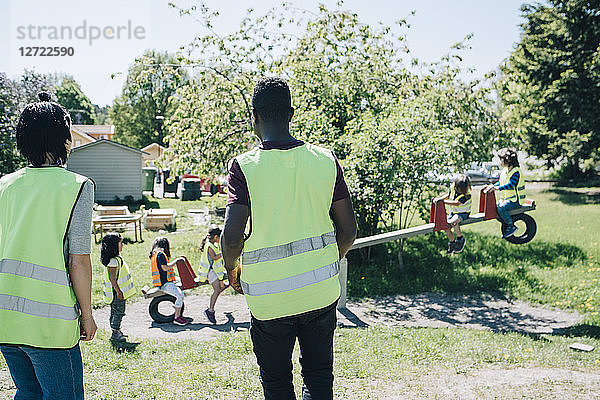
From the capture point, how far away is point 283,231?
2.73m

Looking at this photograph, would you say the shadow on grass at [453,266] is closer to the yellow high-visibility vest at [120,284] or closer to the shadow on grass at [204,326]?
the shadow on grass at [204,326]

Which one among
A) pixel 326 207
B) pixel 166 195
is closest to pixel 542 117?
pixel 166 195

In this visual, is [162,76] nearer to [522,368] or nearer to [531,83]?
[522,368]

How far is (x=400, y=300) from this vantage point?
33.6 feet

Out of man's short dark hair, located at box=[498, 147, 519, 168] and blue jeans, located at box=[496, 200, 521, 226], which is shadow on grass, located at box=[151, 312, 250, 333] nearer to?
blue jeans, located at box=[496, 200, 521, 226]

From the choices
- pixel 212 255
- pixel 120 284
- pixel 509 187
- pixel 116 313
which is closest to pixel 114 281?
pixel 120 284

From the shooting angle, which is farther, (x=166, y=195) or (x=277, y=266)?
(x=166, y=195)

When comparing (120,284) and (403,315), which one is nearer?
Answer: (120,284)

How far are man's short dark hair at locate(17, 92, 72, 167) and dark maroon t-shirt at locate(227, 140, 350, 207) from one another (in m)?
0.87

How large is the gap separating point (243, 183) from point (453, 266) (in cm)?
1018

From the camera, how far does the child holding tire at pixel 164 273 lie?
24.8ft

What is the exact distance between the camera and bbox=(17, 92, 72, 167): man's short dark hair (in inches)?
106

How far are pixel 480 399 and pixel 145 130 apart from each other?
166 ft

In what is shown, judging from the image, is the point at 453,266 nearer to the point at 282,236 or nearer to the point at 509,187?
the point at 509,187
